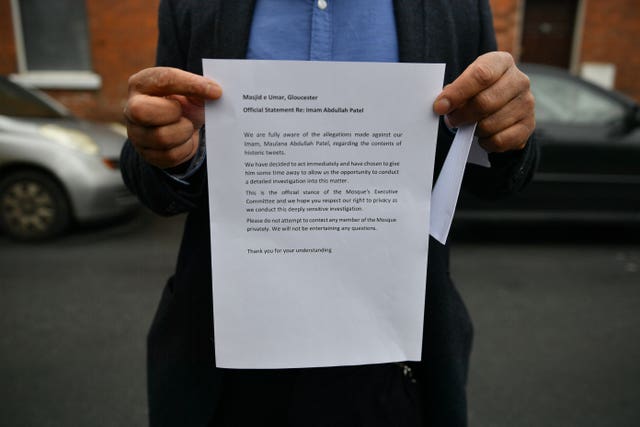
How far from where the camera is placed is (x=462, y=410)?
1096mm

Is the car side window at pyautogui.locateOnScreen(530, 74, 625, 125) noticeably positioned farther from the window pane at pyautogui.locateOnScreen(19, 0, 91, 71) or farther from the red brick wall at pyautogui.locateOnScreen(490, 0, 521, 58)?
the window pane at pyautogui.locateOnScreen(19, 0, 91, 71)

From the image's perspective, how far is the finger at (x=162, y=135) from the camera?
0.82 m

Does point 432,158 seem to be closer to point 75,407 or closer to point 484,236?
point 75,407

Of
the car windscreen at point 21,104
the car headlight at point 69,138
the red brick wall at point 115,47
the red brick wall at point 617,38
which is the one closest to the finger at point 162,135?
the car headlight at point 69,138

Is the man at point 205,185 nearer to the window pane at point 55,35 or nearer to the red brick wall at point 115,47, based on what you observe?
the red brick wall at point 115,47

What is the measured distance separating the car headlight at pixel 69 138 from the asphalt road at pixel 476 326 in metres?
0.84

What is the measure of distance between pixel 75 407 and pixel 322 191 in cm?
230

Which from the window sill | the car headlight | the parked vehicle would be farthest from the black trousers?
the window sill

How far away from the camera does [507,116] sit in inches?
32.9

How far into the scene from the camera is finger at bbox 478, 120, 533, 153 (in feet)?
2.78

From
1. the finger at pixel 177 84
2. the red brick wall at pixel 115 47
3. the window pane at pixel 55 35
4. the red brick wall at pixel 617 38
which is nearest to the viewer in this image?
the finger at pixel 177 84

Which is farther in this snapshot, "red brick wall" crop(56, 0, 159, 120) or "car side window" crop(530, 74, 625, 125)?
"red brick wall" crop(56, 0, 159, 120)

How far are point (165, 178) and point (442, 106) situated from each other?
0.47 metres

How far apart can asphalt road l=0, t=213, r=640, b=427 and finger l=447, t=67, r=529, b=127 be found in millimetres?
2064
